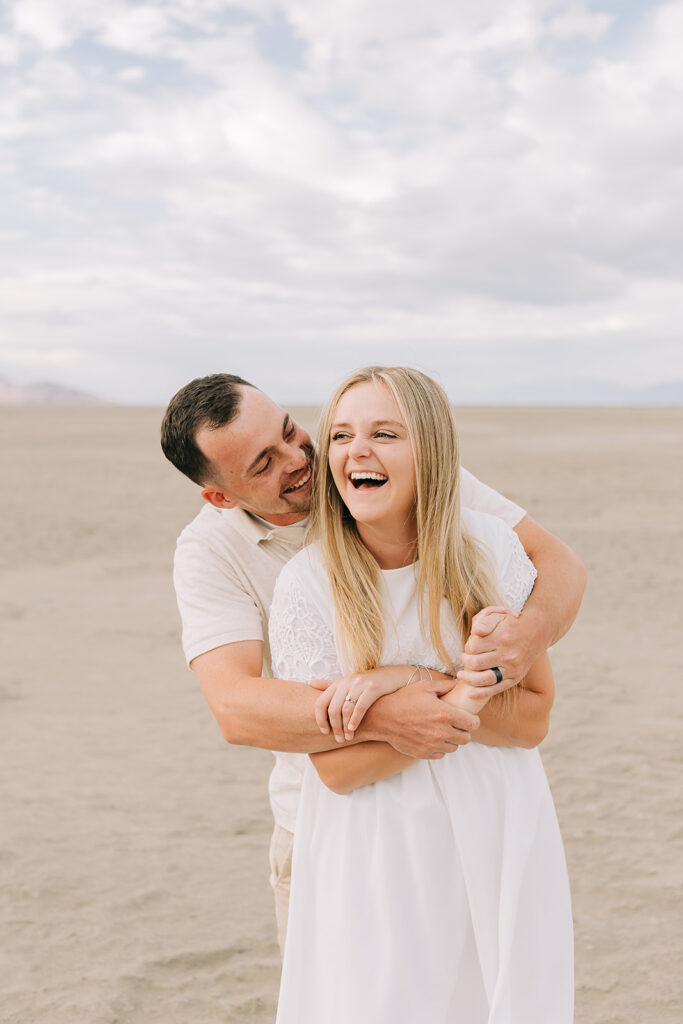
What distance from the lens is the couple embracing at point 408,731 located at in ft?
6.91

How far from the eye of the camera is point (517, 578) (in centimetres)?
237

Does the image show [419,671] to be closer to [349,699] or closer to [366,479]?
[349,699]

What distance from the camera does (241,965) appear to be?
4164 mm

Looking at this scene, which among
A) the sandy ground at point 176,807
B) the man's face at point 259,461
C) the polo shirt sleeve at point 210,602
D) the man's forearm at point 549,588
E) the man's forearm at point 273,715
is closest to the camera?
the man's forearm at point 273,715

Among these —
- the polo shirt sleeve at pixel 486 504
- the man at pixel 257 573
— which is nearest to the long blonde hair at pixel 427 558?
the man at pixel 257 573

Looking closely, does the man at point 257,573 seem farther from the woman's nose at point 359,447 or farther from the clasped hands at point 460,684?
the woman's nose at point 359,447

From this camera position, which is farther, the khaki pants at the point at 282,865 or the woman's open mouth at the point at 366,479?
the khaki pants at the point at 282,865

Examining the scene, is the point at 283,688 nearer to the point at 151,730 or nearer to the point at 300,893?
the point at 300,893

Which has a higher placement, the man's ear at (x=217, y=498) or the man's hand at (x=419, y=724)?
the man's ear at (x=217, y=498)

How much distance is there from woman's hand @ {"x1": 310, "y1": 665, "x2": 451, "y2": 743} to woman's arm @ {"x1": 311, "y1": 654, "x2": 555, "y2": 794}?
69 mm

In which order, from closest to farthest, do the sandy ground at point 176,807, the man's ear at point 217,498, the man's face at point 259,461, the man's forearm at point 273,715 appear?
the man's forearm at point 273,715 → the man's face at point 259,461 → the man's ear at point 217,498 → the sandy ground at point 176,807

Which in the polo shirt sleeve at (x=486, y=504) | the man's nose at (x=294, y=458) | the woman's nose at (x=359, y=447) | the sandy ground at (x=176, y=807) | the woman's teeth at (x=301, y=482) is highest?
the woman's nose at (x=359, y=447)

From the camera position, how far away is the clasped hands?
6.70 feet

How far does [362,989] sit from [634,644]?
7176 mm
